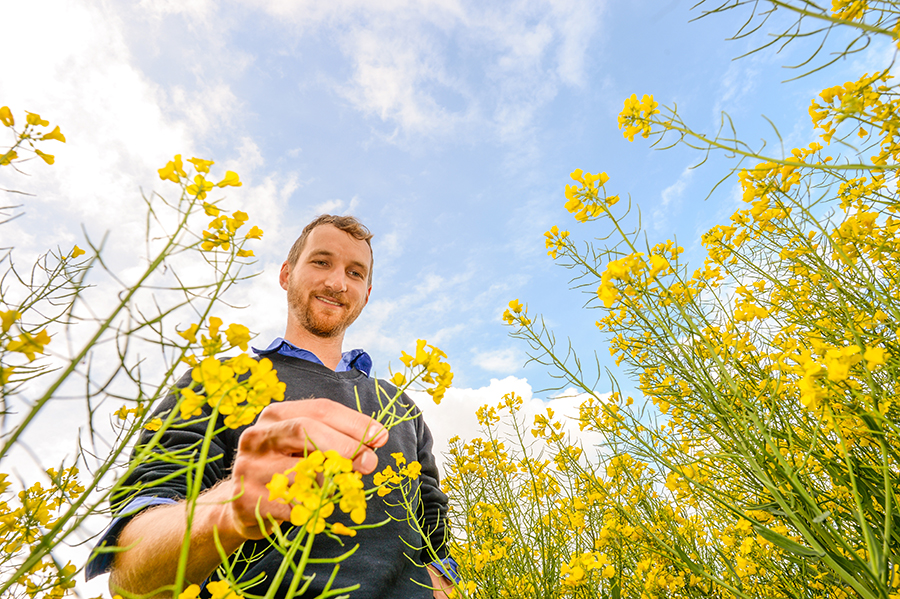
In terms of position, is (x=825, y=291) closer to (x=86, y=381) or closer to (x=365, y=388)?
(x=365, y=388)

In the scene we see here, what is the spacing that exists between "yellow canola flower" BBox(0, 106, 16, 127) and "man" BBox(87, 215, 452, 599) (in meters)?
0.64

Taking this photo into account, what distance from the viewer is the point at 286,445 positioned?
0.60 meters

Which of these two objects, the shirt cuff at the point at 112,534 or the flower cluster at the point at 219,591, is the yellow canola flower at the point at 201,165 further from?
the shirt cuff at the point at 112,534

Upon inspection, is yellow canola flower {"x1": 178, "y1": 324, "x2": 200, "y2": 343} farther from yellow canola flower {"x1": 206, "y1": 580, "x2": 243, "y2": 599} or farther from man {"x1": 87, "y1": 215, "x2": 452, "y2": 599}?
yellow canola flower {"x1": 206, "y1": 580, "x2": 243, "y2": 599}

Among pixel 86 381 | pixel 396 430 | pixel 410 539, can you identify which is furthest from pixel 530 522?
pixel 86 381

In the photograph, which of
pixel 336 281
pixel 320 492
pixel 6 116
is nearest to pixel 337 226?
pixel 336 281

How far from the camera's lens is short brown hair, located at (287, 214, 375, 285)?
246 cm

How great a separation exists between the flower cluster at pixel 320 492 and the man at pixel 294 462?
63mm

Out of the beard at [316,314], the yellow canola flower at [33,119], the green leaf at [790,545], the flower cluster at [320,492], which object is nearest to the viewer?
the flower cluster at [320,492]

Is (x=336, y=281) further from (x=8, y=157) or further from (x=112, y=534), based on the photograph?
(x=8, y=157)

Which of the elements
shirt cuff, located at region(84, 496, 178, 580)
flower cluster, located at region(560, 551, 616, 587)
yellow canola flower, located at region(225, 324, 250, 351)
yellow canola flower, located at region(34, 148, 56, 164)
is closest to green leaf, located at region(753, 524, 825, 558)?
flower cluster, located at region(560, 551, 616, 587)

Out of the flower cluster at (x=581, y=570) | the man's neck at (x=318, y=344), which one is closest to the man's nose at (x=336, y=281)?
the man's neck at (x=318, y=344)

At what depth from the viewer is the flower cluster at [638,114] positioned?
1117 mm

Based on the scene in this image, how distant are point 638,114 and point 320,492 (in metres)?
1.14
